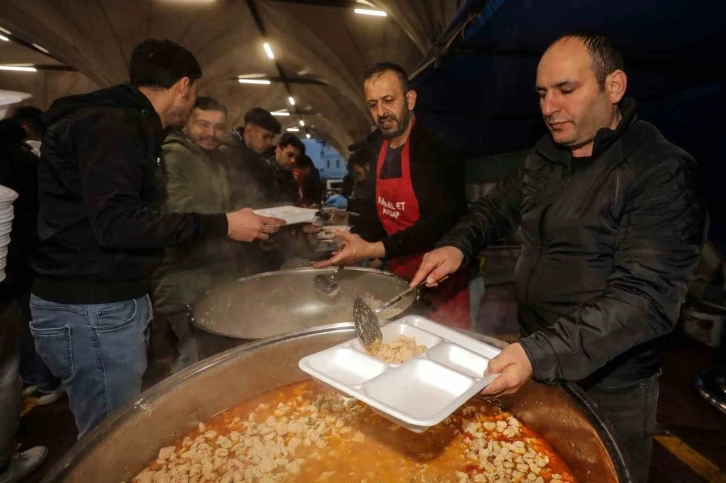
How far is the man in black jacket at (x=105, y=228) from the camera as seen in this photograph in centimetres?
170

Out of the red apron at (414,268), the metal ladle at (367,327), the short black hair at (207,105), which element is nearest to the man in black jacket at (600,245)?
the metal ladle at (367,327)

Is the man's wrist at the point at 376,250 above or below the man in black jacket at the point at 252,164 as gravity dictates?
below

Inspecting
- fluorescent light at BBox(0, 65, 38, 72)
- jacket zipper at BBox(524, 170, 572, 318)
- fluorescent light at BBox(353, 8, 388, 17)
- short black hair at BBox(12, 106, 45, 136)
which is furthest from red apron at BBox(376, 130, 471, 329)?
fluorescent light at BBox(0, 65, 38, 72)

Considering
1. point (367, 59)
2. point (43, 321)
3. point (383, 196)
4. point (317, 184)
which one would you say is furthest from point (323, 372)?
point (367, 59)

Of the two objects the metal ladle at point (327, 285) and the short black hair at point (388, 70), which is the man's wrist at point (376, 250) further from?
the short black hair at point (388, 70)

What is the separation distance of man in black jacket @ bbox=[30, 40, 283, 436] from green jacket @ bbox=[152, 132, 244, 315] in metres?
0.63

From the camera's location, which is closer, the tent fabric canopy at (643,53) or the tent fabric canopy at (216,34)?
the tent fabric canopy at (643,53)

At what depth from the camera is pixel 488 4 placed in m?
2.32

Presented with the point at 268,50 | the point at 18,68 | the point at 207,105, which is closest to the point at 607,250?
the point at 207,105

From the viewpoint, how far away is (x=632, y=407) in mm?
1562

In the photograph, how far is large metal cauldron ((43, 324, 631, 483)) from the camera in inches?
41.9

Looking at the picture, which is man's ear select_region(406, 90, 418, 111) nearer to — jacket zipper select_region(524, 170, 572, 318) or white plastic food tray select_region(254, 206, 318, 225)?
white plastic food tray select_region(254, 206, 318, 225)

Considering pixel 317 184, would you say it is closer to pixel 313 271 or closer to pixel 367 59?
pixel 367 59

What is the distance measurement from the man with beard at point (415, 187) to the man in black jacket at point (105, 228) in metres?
1.04
